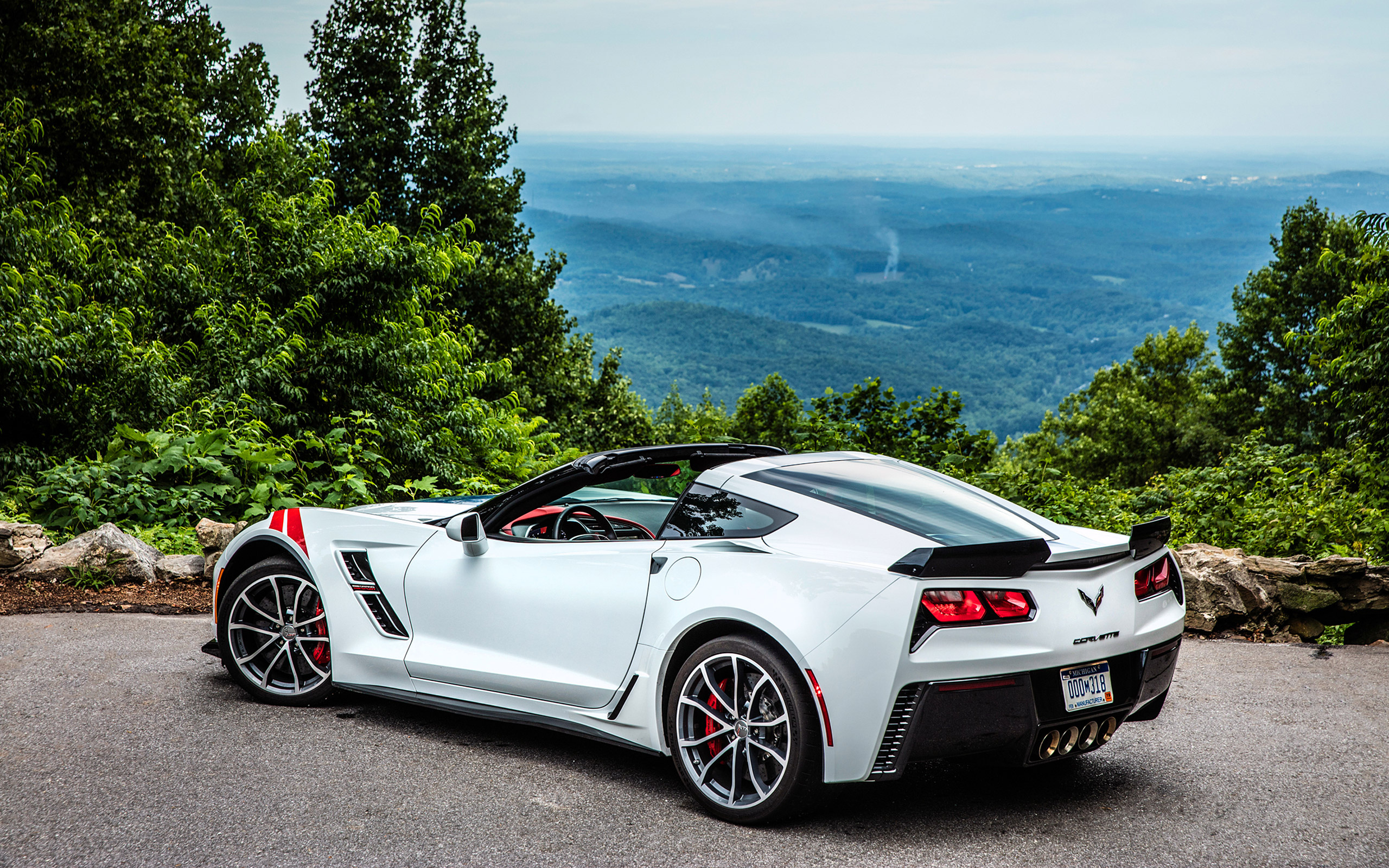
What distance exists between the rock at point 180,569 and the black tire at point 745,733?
17.1 ft

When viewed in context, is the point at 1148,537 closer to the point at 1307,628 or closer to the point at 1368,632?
the point at 1307,628

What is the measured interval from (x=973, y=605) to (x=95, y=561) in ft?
22.1

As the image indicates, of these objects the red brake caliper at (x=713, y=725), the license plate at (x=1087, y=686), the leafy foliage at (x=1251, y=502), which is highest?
the license plate at (x=1087, y=686)

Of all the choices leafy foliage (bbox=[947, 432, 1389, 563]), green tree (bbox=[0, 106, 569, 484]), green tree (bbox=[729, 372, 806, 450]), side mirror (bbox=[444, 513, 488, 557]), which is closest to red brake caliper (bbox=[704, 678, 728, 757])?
side mirror (bbox=[444, 513, 488, 557])

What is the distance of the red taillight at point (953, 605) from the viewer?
299cm

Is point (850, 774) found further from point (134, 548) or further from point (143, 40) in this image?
point (143, 40)

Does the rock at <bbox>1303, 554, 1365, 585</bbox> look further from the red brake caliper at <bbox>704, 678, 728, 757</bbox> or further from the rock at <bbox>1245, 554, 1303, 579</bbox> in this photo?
the red brake caliper at <bbox>704, 678, 728, 757</bbox>

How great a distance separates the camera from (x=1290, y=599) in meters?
6.69

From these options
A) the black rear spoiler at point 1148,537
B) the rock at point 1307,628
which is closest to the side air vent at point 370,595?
the black rear spoiler at point 1148,537

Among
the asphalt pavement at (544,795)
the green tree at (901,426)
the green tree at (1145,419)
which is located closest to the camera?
the asphalt pavement at (544,795)

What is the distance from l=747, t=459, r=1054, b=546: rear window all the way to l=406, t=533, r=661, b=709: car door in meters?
0.63

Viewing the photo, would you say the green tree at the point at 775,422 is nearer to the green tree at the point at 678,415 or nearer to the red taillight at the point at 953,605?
the green tree at the point at 678,415

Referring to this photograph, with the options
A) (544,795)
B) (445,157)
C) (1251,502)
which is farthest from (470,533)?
(445,157)

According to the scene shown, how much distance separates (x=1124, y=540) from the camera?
11.6 ft
